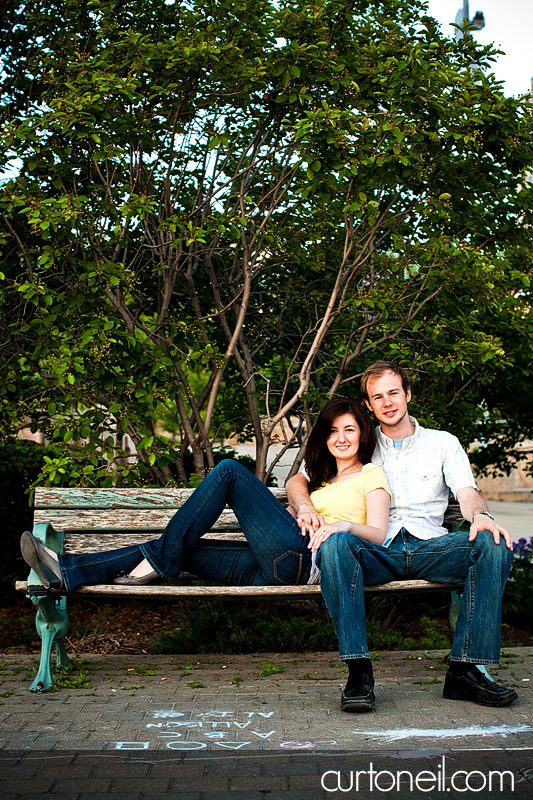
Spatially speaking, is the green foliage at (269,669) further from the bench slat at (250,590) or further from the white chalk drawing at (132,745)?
the white chalk drawing at (132,745)

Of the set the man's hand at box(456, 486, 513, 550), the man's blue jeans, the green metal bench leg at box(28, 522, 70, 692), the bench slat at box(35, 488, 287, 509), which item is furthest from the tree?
the man's blue jeans

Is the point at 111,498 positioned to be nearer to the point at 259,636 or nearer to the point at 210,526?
the point at 210,526

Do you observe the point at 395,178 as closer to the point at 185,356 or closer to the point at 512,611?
the point at 185,356

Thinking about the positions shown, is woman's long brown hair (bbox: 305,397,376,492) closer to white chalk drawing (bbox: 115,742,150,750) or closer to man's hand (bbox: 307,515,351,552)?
man's hand (bbox: 307,515,351,552)

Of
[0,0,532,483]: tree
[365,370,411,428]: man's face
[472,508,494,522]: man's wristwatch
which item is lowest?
[472,508,494,522]: man's wristwatch

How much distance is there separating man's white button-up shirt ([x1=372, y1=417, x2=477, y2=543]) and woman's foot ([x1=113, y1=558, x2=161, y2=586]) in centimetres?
118

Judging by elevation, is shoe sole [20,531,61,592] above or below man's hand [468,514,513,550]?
below

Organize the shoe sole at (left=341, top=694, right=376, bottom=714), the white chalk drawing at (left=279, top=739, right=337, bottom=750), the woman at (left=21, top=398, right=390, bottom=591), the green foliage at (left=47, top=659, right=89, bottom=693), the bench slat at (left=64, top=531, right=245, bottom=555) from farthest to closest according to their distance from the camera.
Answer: the bench slat at (left=64, top=531, right=245, bottom=555), the green foliage at (left=47, top=659, right=89, bottom=693), the woman at (left=21, top=398, right=390, bottom=591), the shoe sole at (left=341, top=694, right=376, bottom=714), the white chalk drawing at (left=279, top=739, right=337, bottom=750)

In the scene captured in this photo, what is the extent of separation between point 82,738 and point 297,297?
3830mm

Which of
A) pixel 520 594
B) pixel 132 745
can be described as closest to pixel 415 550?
pixel 132 745

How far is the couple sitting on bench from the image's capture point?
12.2 feet

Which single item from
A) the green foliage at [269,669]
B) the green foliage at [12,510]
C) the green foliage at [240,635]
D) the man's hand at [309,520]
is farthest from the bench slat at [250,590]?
the green foliage at [12,510]

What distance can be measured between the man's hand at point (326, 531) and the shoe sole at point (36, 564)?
4.11ft

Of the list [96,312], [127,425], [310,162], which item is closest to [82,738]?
[127,425]
